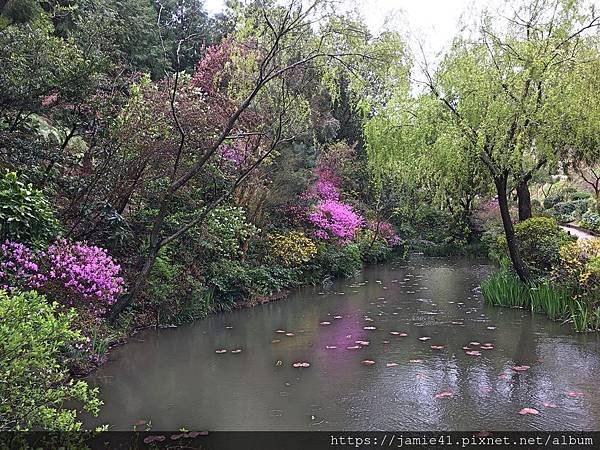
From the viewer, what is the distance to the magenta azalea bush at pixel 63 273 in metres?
4.47

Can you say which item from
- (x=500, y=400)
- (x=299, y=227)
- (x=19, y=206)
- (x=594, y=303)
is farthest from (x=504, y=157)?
(x=19, y=206)

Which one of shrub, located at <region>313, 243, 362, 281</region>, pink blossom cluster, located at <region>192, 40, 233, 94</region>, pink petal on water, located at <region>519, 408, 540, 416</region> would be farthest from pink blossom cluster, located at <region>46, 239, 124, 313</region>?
Result: shrub, located at <region>313, 243, 362, 281</region>

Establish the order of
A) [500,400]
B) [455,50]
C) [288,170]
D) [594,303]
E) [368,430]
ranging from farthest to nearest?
[288,170] < [455,50] < [594,303] < [500,400] < [368,430]

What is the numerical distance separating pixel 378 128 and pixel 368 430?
604 cm

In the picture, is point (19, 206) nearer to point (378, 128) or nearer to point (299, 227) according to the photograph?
point (378, 128)

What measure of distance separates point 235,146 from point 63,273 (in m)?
4.90

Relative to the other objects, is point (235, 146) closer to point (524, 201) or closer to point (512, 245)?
point (512, 245)

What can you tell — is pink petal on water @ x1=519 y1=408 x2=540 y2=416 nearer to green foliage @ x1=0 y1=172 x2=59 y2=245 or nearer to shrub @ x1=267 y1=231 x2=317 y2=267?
green foliage @ x1=0 y1=172 x2=59 y2=245

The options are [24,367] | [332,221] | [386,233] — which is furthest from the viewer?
[386,233]

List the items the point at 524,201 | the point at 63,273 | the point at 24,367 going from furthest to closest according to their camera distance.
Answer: the point at 524,201
the point at 63,273
the point at 24,367

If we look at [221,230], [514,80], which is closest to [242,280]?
[221,230]

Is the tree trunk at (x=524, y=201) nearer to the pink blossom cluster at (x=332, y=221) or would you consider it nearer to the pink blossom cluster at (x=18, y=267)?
the pink blossom cluster at (x=332, y=221)

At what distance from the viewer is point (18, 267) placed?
4.56 m

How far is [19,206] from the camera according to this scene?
461cm
